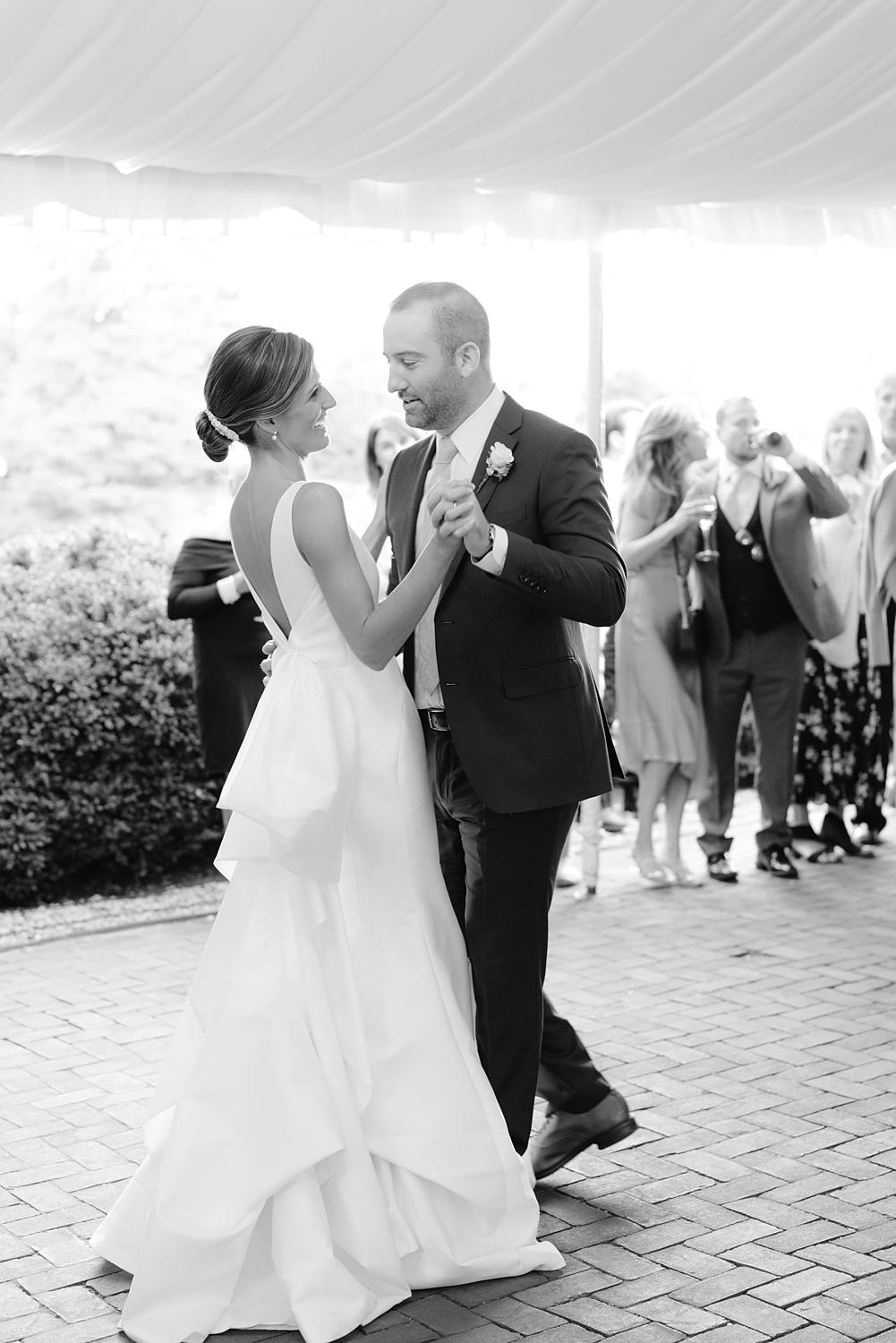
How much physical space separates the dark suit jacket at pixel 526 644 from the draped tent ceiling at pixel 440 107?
170 centimetres

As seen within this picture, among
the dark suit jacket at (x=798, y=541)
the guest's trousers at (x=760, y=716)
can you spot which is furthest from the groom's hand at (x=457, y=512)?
the guest's trousers at (x=760, y=716)

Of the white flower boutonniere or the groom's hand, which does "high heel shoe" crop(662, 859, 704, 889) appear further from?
the groom's hand

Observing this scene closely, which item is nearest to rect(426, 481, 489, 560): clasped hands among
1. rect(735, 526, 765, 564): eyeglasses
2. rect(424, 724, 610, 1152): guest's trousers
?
rect(424, 724, 610, 1152): guest's trousers

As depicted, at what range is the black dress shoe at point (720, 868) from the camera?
740 centimetres

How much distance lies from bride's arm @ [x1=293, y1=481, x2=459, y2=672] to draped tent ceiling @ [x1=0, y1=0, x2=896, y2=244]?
1.83m

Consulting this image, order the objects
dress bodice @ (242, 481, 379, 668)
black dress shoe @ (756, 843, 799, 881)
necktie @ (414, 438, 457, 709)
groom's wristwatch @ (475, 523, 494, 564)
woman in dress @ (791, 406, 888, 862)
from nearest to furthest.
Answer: groom's wristwatch @ (475, 523, 494, 564) → dress bodice @ (242, 481, 379, 668) → necktie @ (414, 438, 457, 709) → black dress shoe @ (756, 843, 799, 881) → woman in dress @ (791, 406, 888, 862)

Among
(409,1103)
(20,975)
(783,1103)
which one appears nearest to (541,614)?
(409,1103)

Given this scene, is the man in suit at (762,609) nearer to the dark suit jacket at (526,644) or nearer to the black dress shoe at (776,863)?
the black dress shoe at (776,863)

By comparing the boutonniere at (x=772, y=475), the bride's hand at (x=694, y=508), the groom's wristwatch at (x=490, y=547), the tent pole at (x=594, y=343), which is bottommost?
the groom's wristwatch at (x=490, y=547)

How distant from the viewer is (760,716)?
24.7 feet

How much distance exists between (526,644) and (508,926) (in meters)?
0.65

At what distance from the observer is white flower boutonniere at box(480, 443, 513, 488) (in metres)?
3.49

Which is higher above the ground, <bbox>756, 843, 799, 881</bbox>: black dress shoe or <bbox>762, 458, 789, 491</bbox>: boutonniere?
<bbox>762, 458, 789, 491</bbox>: boutonniere

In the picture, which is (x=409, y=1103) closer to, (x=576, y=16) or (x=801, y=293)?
(x=576, y=16)
